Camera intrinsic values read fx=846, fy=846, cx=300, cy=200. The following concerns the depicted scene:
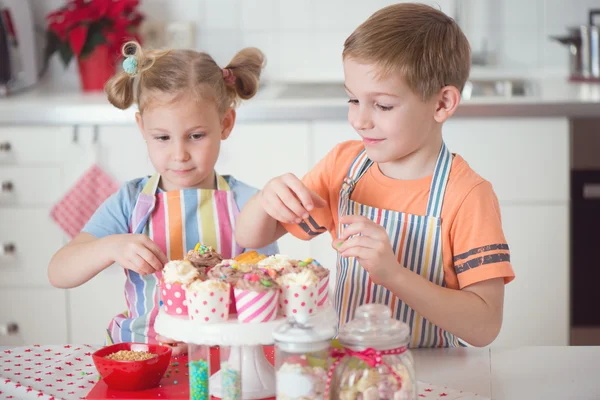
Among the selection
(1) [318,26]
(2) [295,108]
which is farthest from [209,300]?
(1) [318,26]

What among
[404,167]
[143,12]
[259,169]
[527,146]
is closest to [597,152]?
[527,146]

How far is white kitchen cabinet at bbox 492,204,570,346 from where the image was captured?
8.48 ft

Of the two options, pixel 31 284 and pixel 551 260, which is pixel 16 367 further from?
pixel 551 260

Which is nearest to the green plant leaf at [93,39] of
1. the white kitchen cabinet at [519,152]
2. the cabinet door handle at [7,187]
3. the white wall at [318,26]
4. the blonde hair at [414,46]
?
the white wall at [318,26]

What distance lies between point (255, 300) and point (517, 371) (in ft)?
1.45

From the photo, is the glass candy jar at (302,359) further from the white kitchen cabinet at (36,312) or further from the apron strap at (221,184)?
the white kitchen cabinet at (36,312)

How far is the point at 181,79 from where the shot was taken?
1508 millimetres

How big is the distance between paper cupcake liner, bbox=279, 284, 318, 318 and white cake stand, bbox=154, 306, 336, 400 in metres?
0.01

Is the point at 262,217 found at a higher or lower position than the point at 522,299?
higher

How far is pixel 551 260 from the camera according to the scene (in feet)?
8.59

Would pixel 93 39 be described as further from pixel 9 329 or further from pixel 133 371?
pixel 133 371

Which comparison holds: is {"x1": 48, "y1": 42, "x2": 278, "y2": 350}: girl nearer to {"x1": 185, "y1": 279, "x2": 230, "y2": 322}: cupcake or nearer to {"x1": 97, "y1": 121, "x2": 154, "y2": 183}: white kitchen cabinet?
{"x1": 185, "y1": 279, "x2": 230, "y2": 322}: cupcake

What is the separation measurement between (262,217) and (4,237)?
162cm

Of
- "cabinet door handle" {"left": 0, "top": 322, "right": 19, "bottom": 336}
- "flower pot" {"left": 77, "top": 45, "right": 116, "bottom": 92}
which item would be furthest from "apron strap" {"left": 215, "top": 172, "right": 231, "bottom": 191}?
"flower pot" {"left": 77, "top": 45, "right": 116, "bottom": 92}
